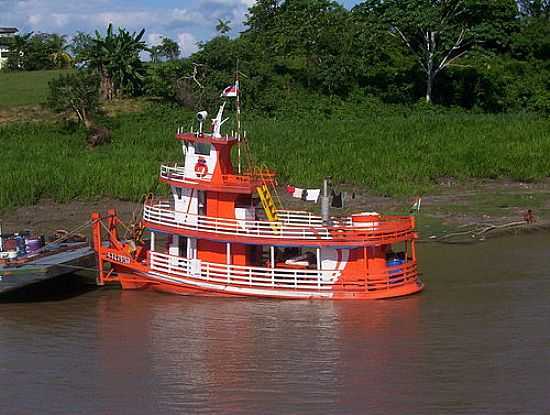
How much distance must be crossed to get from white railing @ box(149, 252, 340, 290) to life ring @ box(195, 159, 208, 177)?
78.5 inches

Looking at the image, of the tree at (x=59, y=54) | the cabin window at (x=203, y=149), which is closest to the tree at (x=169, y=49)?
the tree at (x=59, y=54)

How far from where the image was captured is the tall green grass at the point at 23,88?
48.8 metres

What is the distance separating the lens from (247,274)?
22.7 m

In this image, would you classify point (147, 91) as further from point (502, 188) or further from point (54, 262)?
point (54, 262)

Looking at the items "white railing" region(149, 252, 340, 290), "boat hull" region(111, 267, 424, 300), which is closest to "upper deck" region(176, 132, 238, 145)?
"white railing" region(149, 252, 340, 290)

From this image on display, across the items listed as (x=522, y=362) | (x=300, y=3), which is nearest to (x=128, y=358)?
(x=522, y=362)

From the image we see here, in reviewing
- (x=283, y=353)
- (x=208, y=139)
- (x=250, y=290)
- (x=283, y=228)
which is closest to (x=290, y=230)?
(x=283, y=228)

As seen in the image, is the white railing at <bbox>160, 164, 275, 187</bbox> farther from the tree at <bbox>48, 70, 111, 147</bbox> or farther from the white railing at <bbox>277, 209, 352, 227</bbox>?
the tree at <bbox>48, 70, 111, 147</bbox>

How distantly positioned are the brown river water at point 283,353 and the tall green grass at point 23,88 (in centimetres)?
2629

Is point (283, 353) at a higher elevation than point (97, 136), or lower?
lower

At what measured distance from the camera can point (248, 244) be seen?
2280 centimetres

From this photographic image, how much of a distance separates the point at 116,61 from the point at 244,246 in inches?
1135

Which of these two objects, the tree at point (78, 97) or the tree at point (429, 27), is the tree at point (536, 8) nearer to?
the tree at point (429, 27)

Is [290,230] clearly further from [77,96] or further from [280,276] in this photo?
[77,96]
